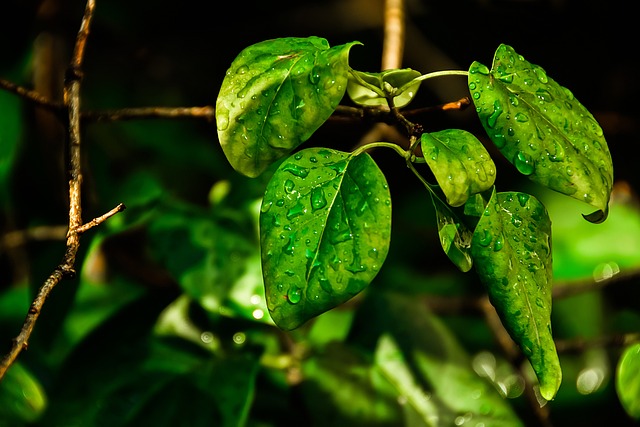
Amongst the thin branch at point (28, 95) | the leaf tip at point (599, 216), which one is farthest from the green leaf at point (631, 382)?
the thin branch at point (28, 95)

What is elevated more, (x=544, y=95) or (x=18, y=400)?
(x=544, y=95)

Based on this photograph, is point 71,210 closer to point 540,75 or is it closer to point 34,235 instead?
point 540,75

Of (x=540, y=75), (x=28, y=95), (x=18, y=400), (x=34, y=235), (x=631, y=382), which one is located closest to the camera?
(x=540, y=75)

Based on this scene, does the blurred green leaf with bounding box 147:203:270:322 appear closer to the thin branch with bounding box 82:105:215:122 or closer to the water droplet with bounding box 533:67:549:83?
the thin branch with bounding box 82:105:215:122

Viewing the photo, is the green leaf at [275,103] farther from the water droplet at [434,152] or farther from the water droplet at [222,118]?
the water droplet at [434,152]

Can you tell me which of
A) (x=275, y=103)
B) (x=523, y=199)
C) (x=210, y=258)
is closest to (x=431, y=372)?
(x=210, y=258)

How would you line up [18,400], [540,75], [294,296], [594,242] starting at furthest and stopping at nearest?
[594,242]
[18,400]
[540,75]
[294,296]
